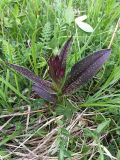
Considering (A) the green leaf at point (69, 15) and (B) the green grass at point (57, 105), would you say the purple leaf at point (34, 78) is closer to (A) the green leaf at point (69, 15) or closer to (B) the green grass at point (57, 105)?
(B) the green grass at point (57, 105)

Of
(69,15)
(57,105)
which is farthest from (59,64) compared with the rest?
(69,15)

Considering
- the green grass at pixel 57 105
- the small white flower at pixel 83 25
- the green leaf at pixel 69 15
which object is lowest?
the green grass at pixel 57 105

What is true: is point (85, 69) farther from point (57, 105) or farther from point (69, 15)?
point (69, 15)

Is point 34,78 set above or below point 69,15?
below

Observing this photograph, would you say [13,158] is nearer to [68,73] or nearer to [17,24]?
[68,73]

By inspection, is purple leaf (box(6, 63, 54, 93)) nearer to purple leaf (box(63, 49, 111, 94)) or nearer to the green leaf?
purple leaf (box(63, 49, 111, 94))

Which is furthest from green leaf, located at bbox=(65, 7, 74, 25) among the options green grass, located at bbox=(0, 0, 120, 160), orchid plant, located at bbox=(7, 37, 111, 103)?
orchid plant, located at bbox=(7, 37, 111, 103)

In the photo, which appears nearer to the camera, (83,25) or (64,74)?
(64,74)

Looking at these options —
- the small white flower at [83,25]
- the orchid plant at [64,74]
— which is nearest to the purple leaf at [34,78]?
the orchid plant at [64,74]
